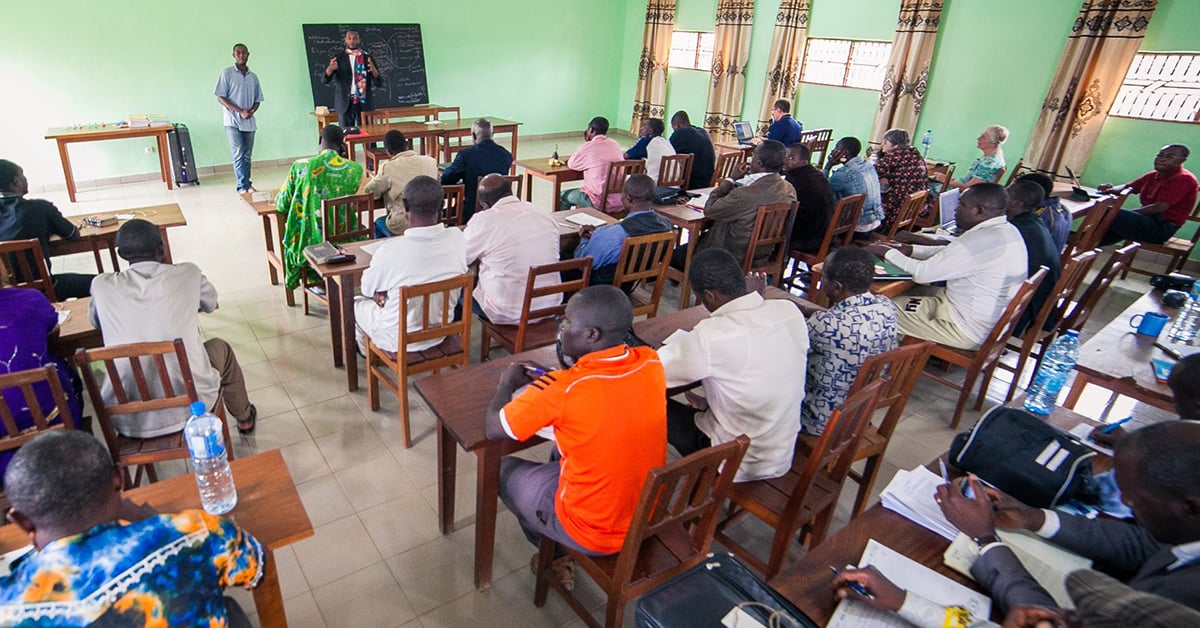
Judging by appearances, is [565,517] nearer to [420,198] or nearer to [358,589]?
[358,589]

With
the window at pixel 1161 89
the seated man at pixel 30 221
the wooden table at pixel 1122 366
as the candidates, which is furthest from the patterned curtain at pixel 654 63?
the seated man at pixel 30 221

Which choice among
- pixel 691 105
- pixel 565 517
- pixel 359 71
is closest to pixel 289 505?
pixel 565 517

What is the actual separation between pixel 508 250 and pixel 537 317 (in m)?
0.37

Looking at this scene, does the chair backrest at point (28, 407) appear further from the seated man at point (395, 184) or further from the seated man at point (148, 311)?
the seated man at point (395, 184)

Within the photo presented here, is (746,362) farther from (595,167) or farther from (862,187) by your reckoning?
(595,167)

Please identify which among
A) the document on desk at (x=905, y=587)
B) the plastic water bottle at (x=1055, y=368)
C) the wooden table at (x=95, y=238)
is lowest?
the plastic water bottle at (x=1055, y=368)

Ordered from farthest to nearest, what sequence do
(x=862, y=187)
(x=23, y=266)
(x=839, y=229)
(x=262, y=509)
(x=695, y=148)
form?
(x=695, y=148)
(x=862, y=187)
(x=839, y=229)
(x=23, y=266)
(x=262, y=509)

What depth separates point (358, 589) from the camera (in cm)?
225

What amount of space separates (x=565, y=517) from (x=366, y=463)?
141 centimetres

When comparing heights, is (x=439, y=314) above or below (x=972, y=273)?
below

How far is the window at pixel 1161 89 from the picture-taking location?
18.6 feet

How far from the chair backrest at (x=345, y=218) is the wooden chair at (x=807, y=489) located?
2.73 metres

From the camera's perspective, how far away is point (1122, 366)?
2.66m

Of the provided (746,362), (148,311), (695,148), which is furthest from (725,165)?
(148,311)
